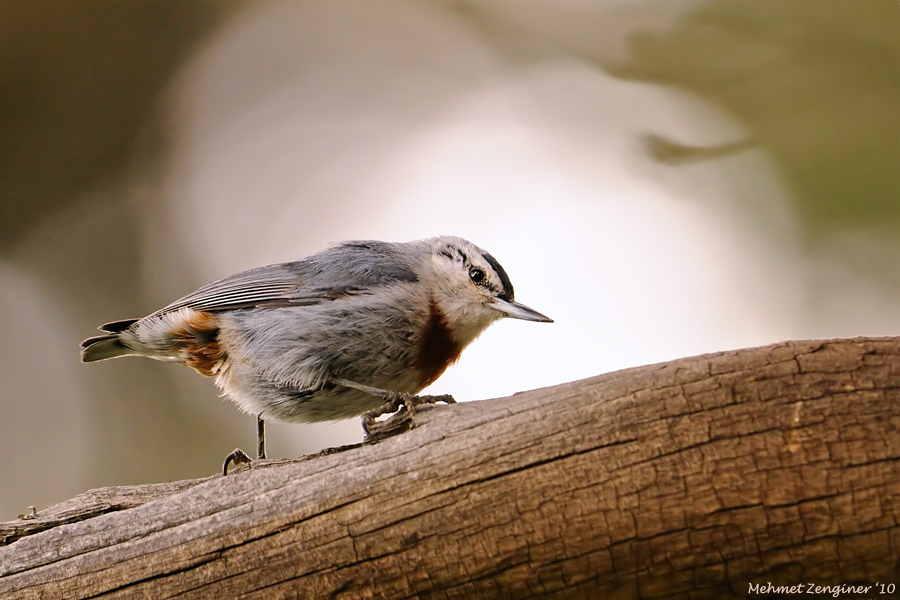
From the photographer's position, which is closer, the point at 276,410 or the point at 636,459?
the point at 636,459

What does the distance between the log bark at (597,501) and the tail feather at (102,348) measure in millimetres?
1201

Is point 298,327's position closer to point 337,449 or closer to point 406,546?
point 337,449

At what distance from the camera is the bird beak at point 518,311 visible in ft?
8.83

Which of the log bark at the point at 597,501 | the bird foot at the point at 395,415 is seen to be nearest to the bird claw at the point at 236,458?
the bird foot at the point at 395,415

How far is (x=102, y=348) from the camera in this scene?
287 cm

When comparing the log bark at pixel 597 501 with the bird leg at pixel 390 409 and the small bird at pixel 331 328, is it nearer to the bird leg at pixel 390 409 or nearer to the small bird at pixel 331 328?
the bird leg at pixel 390 409

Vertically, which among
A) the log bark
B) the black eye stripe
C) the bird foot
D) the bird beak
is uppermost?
the black eye stripe

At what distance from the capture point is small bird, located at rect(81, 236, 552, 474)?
2.47 m

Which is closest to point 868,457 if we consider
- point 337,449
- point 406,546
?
point 406,546

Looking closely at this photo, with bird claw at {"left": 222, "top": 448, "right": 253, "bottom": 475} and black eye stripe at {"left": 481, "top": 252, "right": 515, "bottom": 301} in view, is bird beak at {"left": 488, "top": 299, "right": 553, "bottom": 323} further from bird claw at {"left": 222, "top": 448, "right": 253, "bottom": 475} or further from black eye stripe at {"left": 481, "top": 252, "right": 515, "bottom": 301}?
bird claw at {"left": 222, "top": 448, "right": 253, "bottom": 475}

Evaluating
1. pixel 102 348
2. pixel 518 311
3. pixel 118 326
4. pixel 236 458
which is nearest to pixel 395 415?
pixel 518 311

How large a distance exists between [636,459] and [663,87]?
102 inches

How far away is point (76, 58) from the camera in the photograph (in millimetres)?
3494

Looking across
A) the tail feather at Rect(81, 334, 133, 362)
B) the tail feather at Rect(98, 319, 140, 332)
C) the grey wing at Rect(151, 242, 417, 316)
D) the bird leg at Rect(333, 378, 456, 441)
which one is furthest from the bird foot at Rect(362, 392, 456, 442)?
the tail feather at Rect(81, 334, 133, 362)
